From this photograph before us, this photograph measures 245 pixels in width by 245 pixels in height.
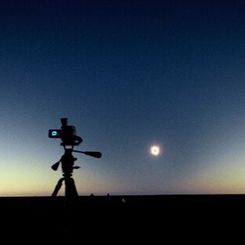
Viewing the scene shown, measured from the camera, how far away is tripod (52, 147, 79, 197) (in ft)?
13.8

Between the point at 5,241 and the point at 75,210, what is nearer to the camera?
the point at 75,210

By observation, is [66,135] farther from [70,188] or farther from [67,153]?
[70,188]

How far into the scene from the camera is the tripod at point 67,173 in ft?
13.8

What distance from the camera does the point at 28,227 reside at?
788 centimetres

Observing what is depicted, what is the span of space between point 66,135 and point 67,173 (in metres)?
0.65

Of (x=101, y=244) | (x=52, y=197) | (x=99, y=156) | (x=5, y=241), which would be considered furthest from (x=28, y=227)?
(x=99, y=156)

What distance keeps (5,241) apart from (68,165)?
10.6 ft

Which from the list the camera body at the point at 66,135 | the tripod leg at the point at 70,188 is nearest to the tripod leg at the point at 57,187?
the tripod leg at the point at 70,188

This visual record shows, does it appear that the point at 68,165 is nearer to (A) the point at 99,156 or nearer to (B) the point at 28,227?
(A) the point at 99,156

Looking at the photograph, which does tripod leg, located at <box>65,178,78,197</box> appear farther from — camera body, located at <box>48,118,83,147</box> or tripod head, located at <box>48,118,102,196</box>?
camera body, located at <box>48,118,83,147</box>

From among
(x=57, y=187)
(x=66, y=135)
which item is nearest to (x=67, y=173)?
(x=57, y=187)

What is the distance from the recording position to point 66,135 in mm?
4586

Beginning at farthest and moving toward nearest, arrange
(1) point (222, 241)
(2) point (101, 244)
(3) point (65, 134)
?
(1) point (222, 241) → (2) point (101, 244) → (3) point (65, 134)

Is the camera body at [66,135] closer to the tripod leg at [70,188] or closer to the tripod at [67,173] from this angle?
the tripod at [67,173]
